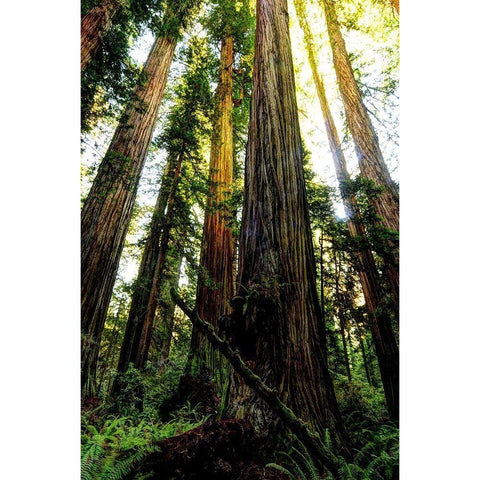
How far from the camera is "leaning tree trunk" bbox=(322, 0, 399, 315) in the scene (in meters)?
4.20

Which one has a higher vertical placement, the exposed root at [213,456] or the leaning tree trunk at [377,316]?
the leaning tree trunk at [377,316]

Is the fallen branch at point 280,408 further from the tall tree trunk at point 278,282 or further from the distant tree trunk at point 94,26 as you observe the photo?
the distant tree trunk at point 94,26

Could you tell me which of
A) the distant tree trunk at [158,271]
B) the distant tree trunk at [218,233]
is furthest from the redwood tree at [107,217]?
the distant tree trunk at [158,271]

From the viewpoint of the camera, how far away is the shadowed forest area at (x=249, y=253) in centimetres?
138

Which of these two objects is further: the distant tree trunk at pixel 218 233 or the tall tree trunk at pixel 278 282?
the distant tree trunk at pixel 218 233

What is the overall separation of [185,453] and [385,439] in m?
1.52

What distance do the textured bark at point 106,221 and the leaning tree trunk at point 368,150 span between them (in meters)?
3.74

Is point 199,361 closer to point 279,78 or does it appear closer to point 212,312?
point 212,312

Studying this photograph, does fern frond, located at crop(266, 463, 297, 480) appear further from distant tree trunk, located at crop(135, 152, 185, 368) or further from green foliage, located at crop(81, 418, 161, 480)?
distant tree trunk, located at crop(135, 152, 185, 368)

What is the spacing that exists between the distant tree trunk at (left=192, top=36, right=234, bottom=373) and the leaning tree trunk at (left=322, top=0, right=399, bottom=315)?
2.47 meters

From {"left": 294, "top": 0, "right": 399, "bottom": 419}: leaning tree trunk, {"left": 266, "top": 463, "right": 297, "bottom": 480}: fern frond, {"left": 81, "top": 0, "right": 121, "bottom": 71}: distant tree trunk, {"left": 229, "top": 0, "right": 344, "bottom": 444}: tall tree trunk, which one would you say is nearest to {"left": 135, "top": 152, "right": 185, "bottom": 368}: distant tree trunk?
{"left": 81, "top": 0, "right": 121, "bottom": 71}: distant tree trunk

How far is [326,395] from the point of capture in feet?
5.35
